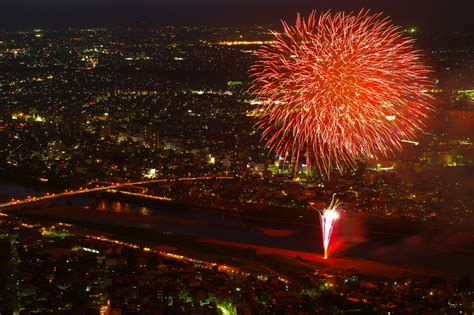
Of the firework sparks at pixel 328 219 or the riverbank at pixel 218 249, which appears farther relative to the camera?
the firework sparks at pixel 328 219

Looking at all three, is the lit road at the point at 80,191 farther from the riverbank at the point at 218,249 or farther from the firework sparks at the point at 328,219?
the firework sparks at the point at 328,219

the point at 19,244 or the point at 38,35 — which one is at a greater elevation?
the point at 38,35

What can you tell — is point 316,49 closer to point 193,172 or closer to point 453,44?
point 193,172

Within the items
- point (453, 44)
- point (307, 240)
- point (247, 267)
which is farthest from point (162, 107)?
point (247, 267)

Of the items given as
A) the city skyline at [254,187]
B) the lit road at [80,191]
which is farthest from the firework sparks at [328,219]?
the lit road at [80,191]

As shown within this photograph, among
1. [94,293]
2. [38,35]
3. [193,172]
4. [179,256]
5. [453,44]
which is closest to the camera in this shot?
[94,293]

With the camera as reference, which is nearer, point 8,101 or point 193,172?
point 193,172

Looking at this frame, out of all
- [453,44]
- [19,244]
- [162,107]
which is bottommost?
[19,244]

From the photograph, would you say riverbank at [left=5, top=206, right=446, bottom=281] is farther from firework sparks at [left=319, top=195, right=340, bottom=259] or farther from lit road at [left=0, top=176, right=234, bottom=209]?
firework sparks at [left=319, top=195, right=340, bottom=259]

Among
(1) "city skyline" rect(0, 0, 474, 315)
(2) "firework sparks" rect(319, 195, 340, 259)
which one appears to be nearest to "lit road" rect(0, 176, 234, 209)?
(1) "city skyline" rect(0, 0, 474, 315)
